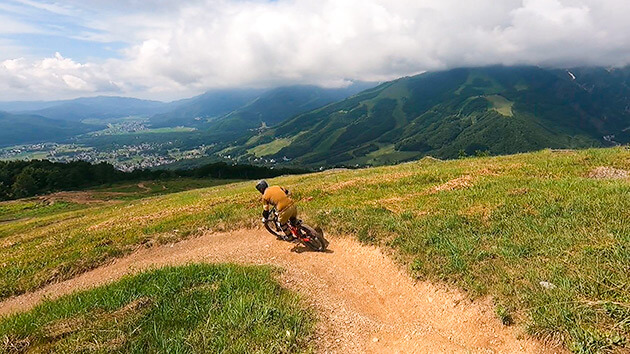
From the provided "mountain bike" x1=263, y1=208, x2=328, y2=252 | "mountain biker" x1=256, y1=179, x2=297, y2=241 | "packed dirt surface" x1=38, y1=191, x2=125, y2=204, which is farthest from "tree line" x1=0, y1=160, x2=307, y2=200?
"mountain biker" x1=256, y1=179, x2=297, y2=241

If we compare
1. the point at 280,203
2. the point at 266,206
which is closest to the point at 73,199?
the point at 266,206

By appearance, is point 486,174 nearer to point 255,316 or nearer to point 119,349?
point 255,316

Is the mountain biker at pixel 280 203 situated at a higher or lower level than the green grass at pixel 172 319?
higher

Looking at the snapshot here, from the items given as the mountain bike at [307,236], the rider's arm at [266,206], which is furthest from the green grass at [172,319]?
the rider's arm at [266,206]

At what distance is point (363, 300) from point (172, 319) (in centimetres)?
633

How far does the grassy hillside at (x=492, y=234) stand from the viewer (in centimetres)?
877

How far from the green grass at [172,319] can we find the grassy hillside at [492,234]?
232 inches

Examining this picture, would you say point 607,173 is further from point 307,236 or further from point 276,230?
point 276,230

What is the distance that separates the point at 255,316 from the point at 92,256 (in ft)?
44.3

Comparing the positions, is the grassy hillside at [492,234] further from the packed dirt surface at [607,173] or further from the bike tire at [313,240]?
the bike tire at [313,240]

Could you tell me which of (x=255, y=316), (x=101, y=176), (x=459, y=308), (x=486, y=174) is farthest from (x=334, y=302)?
(x=101, y=176)

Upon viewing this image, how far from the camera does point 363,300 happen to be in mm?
11906

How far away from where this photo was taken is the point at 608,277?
9188 millimetres

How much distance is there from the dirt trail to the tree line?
116 meters
